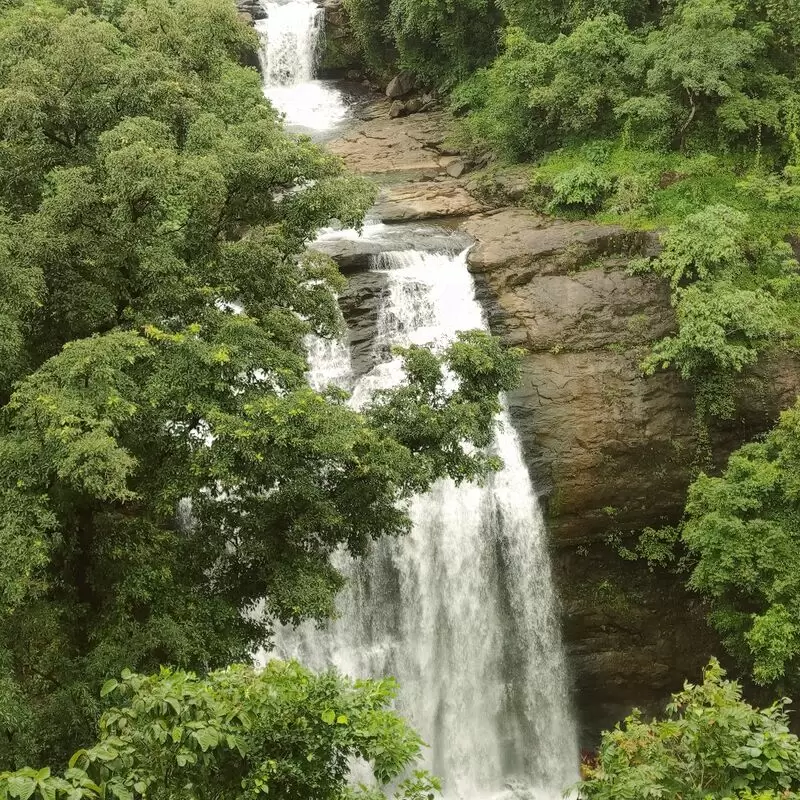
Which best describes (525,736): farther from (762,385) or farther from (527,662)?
(762,385)

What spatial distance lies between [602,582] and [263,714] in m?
11.9

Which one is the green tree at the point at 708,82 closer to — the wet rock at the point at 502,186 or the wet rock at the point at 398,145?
the wet rock at the point at 502,186

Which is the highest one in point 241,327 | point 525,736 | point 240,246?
point 240,246

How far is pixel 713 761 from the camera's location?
19.9ft

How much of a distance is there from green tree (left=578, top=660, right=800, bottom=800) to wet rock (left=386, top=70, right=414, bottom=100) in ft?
94.1

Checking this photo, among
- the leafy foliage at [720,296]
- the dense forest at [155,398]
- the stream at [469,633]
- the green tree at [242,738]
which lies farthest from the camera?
the leafy foliage at [720,296]

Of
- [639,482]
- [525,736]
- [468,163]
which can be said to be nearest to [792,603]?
[639,482]

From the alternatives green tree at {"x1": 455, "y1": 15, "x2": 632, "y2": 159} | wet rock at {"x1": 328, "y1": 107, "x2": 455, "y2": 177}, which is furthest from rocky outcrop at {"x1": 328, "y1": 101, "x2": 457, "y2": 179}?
green tree at {"x1": 455, "y1": 15, "x2": 632, "y2": 159}

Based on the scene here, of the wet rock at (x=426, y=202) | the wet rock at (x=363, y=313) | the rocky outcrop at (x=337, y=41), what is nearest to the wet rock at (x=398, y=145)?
the wet rock at (x=426, y=202)

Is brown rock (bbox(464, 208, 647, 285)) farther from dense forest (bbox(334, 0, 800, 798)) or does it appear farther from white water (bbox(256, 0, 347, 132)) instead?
white water (bbox(256, 0, 347, 132))

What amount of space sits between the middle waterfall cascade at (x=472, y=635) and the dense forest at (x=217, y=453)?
7.23 ft

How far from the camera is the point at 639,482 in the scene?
16.5 m

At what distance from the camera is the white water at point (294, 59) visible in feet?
107

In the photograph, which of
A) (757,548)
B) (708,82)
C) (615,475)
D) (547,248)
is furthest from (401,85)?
(757,548)
